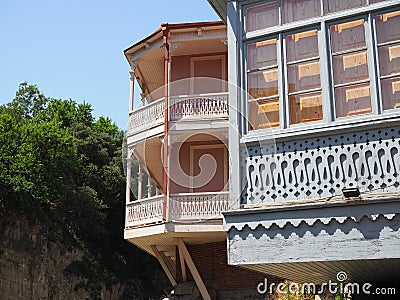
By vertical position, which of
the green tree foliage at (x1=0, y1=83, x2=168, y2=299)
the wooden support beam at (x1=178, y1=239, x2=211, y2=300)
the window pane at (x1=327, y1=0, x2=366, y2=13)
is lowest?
the wooden support beam at (x1=178, y1=239, x2=211, y2=300)

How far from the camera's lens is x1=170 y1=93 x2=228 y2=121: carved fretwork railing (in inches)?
697

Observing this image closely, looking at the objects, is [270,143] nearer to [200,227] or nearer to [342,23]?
[342,23]

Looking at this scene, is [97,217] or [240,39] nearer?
[240,39]

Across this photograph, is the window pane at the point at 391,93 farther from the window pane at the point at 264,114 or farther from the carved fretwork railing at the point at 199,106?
the carved fretwork railing at the point at 199,106

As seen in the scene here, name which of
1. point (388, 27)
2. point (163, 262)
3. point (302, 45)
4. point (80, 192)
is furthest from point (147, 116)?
point (388, 27)

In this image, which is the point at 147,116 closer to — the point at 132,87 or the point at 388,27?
the point at 132,87

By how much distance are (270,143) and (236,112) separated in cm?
70

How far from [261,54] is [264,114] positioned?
0.87 metres

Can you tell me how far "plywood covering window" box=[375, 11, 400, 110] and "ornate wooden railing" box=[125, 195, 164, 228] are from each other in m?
10.7

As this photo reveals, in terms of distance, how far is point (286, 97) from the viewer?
7.72m

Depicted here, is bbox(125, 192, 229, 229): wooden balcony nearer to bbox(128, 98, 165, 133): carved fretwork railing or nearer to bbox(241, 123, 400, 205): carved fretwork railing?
bbox(128, 98, 165, 133): carved fretwork railing

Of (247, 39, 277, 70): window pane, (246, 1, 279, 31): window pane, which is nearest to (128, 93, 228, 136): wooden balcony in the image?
(246, 1, 279, 31): window pane

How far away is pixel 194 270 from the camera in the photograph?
706 inches

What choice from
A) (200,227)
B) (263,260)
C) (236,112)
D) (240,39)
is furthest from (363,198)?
(200,227)
